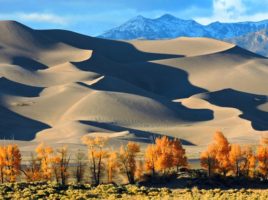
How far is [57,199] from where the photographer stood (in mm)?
52469

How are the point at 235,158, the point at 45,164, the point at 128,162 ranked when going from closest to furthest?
the point at 45,164 → the point at 128,162 → the point at 235,158

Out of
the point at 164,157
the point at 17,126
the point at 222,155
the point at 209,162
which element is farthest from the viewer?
the point at 17,126

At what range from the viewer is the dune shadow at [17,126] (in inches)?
6728

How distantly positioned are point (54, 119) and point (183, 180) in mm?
121211

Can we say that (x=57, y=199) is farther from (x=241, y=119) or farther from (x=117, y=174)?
(x=241, y=119)

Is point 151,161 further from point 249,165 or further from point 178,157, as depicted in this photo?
point 249,165

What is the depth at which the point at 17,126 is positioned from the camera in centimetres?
18112

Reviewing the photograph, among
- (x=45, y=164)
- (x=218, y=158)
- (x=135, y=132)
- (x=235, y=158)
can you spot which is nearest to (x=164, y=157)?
(x=218, y=158)

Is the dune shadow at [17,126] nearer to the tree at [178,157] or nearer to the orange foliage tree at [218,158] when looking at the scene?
the tree at [178,157]

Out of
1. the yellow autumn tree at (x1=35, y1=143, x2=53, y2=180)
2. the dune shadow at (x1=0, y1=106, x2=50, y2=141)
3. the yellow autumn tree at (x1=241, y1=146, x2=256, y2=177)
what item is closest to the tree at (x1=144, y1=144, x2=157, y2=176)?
the yellow autumn tree at (x1=241, y1=146, x2=256, y2=177)

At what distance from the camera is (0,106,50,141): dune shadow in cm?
17090

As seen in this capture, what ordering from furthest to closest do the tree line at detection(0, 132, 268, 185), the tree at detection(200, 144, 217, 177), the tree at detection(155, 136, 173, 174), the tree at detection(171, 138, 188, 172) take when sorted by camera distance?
1. the tree at detection(171, 138, 188, 172)
2. the tree at detection(155, 136, 173, 174)
3. the tree at detection(200, 144, 217, 177)
4. the tree line at detection(0, 132, 268, 185)

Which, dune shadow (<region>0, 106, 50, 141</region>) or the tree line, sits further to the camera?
dune shadow (<region>0, 106, 50, 141</region>)

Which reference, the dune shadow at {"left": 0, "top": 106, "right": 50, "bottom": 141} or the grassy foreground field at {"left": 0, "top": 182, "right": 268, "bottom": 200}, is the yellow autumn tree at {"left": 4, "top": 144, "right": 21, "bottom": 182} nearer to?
the grassy foreground field at {"left": 0, "top": 182, "right": 268, "bottom": 200}
